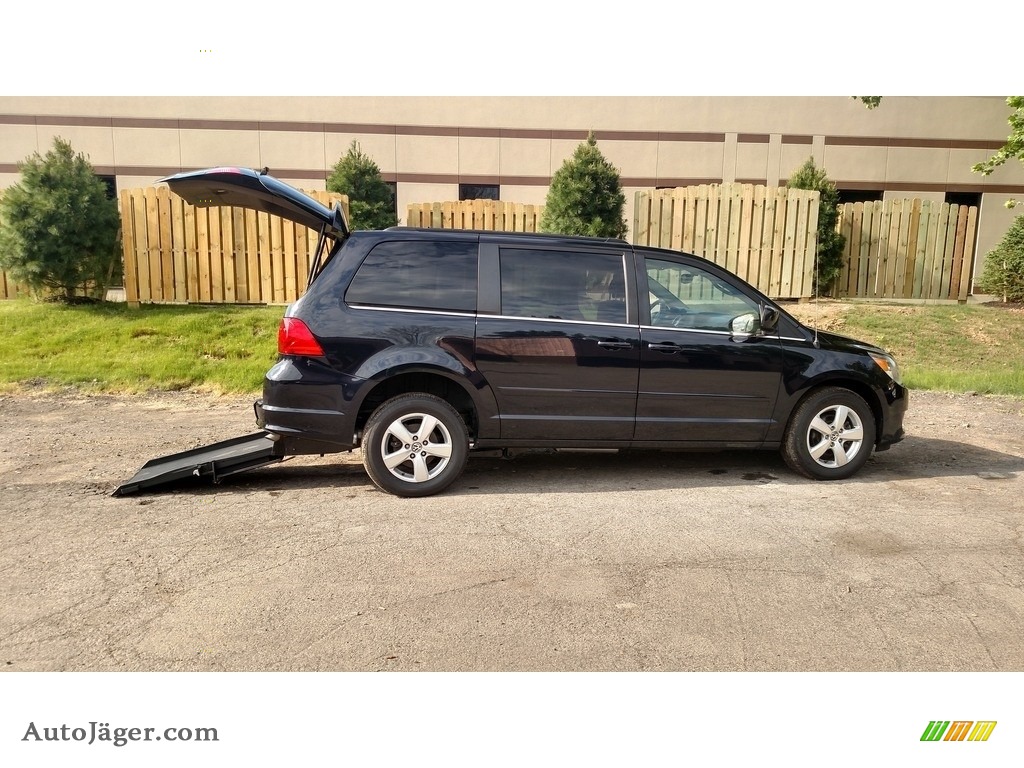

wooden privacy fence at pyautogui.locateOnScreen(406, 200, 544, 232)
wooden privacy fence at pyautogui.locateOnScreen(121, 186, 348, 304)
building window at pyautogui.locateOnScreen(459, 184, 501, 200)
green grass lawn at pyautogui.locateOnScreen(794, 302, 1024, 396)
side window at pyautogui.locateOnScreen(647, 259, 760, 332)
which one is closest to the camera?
side window at pyautogui.locateOnScreen(647, 259, 760, 332)

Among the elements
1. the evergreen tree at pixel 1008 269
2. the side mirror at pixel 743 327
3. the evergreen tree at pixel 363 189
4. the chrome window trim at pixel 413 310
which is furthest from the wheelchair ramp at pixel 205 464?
the evergreen tree at pixel 1008 269

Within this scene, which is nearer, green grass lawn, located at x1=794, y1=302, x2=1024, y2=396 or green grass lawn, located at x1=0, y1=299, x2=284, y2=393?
green grass lawn, located at x1=0, y1=299, x2=284, y2=393

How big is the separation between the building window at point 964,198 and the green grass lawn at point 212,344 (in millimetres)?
9378

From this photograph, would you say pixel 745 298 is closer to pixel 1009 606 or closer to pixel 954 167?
pixel 1009 606

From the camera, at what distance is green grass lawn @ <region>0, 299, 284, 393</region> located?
899 centimetres

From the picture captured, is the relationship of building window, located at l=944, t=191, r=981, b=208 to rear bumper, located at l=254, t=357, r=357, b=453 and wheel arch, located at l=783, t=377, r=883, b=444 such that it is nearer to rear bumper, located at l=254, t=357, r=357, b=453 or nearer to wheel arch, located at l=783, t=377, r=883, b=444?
wheel arch, located at l=783, t=377, r=883, b=444

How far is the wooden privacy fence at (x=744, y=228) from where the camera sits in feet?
41.8

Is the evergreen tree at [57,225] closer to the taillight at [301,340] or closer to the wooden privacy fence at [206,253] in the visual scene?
the wooden privacy fence at [206,253]

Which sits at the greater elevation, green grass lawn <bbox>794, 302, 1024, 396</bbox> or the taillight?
the taillight

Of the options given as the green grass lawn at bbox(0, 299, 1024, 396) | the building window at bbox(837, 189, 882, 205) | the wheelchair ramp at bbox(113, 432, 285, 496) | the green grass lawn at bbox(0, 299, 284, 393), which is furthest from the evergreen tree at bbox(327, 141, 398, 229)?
the building window at bbox(837, 189, 882, 205)

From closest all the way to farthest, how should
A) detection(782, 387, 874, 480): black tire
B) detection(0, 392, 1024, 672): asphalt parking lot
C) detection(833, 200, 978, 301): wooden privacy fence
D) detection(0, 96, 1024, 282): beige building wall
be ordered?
1. detection(0, 392, 1024, 672): asphalt parking lot
2. detection(782, 387, 874, 480): black tire
3. detection(833, 200, 978, 301): wooden privacy fence
4. detection(0, 96, 1024, 282): beige building wall

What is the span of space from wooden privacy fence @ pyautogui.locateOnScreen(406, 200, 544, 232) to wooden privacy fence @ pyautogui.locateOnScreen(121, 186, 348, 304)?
2.09 metres

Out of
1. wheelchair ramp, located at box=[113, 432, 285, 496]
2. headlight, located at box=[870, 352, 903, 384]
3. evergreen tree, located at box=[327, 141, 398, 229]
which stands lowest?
wheelchair ramp, located at box=[113, 432, 285, 496]

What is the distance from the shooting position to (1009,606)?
3.57 m
